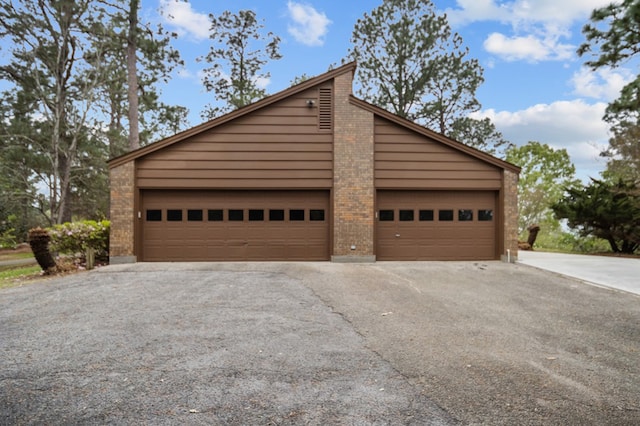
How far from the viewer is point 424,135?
11.5 metres

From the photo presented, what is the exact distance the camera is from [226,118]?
11227 millimetres

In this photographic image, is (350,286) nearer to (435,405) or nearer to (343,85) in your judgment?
(435,405)

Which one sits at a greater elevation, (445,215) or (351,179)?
(351,179)

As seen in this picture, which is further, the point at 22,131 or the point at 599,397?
the point at 22,131

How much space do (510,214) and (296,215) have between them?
6.43 m

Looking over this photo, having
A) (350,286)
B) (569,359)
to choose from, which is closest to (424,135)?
(350,286)

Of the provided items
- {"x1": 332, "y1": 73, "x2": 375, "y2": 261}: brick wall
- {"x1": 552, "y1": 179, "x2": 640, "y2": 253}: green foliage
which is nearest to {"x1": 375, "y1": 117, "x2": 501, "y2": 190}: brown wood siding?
{"x1": 332, "y1": 73, "x2": 375, "y2": 261}: brick wall

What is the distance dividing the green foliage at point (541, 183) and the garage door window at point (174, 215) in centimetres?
2555

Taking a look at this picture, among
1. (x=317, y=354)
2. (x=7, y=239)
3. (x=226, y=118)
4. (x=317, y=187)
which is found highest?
(x=226, y=118)

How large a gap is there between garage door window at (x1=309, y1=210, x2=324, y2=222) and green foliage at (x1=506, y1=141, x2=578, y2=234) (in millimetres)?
22432

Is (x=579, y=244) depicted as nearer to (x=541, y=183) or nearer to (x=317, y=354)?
(x=541, y=183)

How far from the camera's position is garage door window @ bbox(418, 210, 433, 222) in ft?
37.9

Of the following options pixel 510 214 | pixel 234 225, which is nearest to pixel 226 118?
pixel 234 225

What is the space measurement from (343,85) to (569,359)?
9.27 meters
